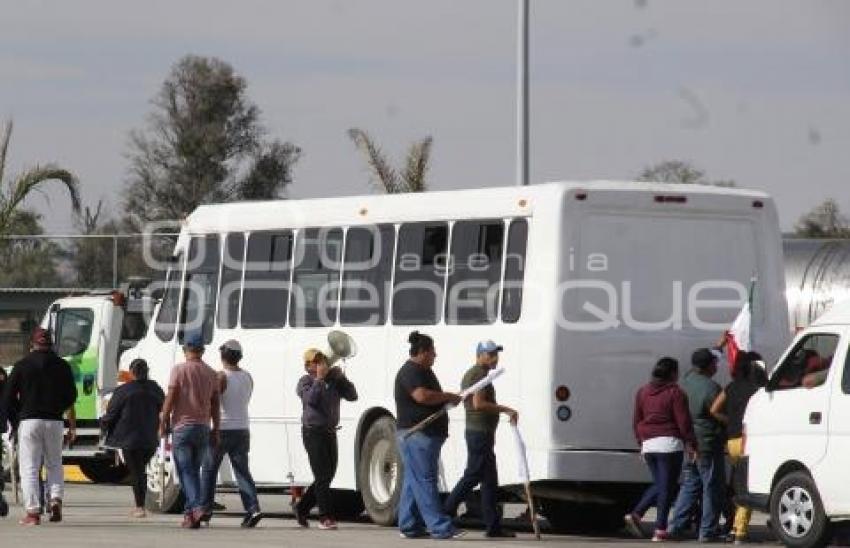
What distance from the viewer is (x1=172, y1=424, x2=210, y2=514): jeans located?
21781mm

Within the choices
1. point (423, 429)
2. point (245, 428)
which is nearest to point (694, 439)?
point (423, 429)

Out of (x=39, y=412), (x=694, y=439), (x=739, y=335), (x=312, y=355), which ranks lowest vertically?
(x=694, y=439)

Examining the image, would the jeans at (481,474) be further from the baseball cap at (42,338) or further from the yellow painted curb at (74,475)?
the yellow painted curb at (74,475)

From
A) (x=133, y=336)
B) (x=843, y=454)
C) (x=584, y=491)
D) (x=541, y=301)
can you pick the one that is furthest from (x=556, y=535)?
(x=133, y=336)

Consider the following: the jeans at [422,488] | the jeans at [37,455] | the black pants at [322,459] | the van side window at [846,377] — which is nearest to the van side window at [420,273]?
the black pants at [322,459]

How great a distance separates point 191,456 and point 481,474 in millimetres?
2776

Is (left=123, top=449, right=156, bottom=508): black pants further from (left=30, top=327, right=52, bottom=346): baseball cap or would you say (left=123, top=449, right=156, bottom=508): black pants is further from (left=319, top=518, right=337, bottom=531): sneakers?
(left=319, top=518, right=337, bottom=531): sneakers

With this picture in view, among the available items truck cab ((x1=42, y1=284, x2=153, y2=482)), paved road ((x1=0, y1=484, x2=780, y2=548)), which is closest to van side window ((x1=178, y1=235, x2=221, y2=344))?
paved road ((x1=0, y1=484, x2=780, y2=548))

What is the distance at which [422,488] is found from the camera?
20.6 metres

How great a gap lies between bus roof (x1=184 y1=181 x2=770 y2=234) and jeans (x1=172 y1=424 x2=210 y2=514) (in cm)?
286

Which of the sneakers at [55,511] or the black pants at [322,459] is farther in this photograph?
the sneakers at [55,511]

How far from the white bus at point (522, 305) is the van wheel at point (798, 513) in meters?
2.10

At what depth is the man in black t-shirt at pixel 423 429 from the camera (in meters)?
20.5

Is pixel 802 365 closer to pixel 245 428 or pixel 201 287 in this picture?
pixel 245 428
